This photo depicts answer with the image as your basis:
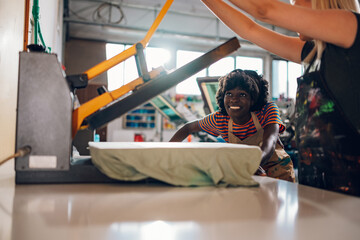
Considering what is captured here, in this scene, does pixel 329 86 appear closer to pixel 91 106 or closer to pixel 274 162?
pixel 91 106

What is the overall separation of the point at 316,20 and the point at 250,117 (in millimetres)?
862

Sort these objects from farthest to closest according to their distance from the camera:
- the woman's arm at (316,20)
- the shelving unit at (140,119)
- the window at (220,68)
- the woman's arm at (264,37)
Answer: the window at (220,68), the shelving unit at (140,119), the woman's arm at (264,37), the woman's arm at (316,20)

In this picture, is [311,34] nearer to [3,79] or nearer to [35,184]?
[35,184]

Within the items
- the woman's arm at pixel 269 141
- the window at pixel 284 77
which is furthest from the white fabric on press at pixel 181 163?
the window at pixel 284 77

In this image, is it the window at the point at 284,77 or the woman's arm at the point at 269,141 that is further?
the window at the point at 284,77

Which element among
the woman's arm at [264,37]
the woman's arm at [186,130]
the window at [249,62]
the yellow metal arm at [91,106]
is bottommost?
the woman's arm at [186,130]

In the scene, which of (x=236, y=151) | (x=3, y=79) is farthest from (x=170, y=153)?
(x=3, y=79)

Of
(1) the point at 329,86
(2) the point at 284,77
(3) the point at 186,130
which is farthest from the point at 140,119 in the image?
(1) the point at 329,86

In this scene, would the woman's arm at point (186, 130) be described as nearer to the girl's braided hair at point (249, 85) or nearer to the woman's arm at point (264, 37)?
the girl's braided hair at point (249, 85)

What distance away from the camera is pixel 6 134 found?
106 centimetres

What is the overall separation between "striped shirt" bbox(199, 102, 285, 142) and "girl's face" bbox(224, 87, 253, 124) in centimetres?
7

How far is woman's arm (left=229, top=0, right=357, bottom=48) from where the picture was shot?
703 mm

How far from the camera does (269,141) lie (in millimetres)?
1234

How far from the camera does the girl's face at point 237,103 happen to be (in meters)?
1.44
